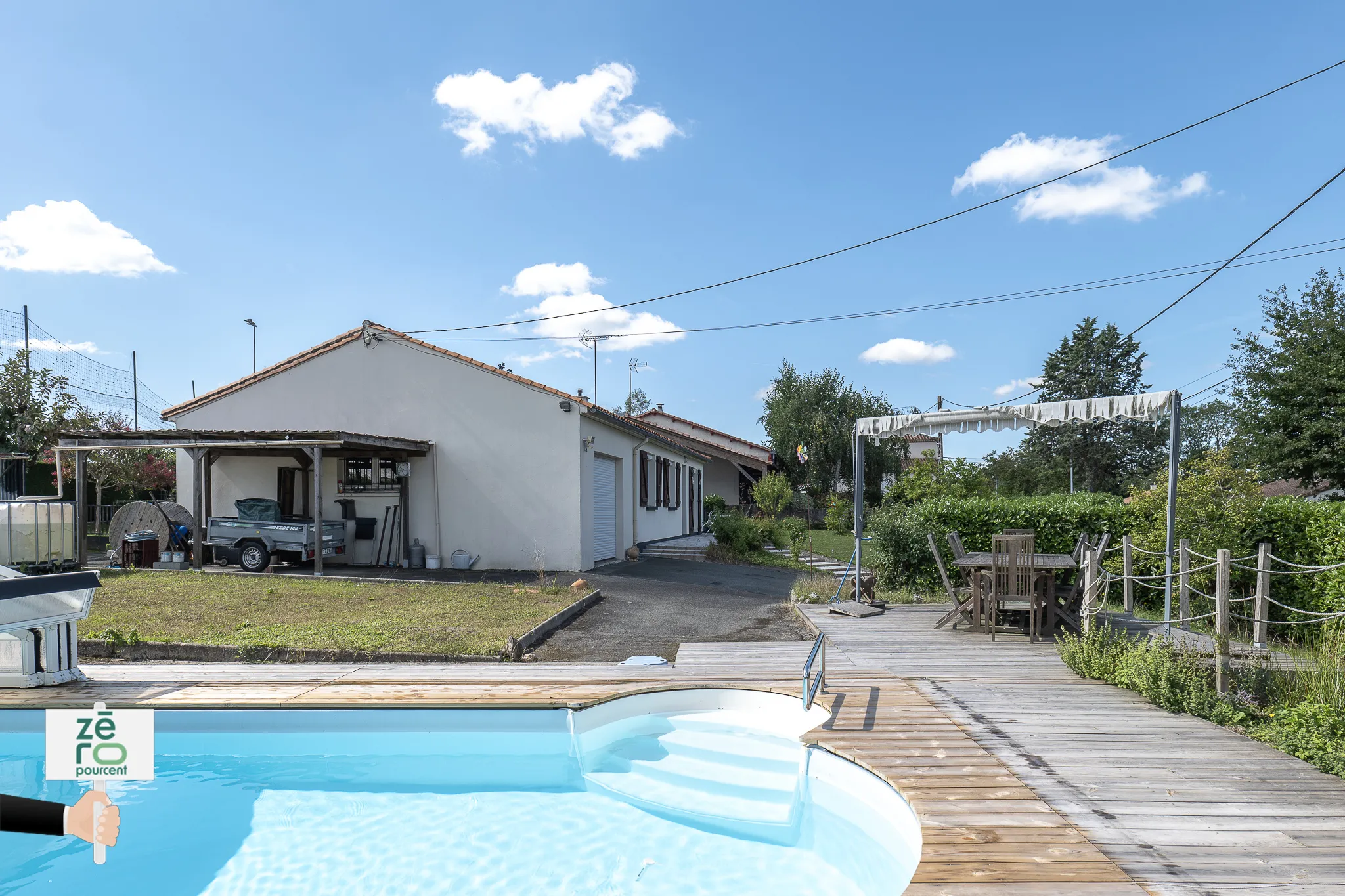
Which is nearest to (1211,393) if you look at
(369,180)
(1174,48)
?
(1174,48)


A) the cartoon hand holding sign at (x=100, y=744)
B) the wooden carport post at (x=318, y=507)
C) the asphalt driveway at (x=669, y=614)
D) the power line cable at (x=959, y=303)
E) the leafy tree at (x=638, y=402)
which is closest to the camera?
the cartoon hand holding sign at (x=100, y=744)

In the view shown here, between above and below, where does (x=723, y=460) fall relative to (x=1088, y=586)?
above

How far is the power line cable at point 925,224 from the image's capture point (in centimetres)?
980

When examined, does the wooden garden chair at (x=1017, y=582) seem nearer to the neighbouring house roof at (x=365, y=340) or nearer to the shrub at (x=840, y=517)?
the neighbouring house roof at (x=365, y=340)

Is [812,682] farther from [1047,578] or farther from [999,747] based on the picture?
[1047,578]

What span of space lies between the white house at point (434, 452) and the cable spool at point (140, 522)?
1.01 meters

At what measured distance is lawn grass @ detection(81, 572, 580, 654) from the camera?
7988 mm

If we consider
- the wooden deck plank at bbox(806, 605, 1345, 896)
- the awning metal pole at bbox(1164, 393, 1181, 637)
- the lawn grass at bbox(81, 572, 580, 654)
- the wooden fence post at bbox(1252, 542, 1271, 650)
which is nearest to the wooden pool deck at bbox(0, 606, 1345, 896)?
the wooden deck plank at bbox(806, 605, 1345, 896)

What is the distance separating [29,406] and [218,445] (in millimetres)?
14809

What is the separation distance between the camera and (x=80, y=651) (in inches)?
305

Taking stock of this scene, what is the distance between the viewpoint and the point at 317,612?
980 cm

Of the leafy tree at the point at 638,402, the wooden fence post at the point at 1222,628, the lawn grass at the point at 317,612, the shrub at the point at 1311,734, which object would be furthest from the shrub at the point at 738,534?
the leafy tree at the point at 638,402

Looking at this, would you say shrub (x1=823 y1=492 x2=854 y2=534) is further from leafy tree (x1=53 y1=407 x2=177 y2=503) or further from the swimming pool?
the swimming pool

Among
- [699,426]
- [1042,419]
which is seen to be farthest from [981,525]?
[699,426]
